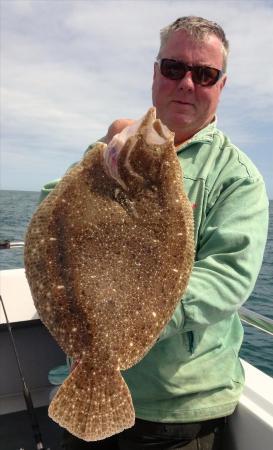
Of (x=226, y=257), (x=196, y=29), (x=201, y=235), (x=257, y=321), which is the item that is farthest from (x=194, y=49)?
(x=257, y=321)

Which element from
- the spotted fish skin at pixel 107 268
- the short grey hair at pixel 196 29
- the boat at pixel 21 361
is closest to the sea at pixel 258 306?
the spotted fish skin at pixel 107 268

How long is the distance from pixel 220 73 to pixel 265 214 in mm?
883

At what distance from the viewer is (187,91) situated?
2670 mm

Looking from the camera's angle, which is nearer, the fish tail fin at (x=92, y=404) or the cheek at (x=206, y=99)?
the fish tail fin at (x=92, y=404)

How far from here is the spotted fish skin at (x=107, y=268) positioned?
1.99 m

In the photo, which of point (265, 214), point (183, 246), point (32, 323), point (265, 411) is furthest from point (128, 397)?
point (32, 323)

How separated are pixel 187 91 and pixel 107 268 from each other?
4.04ft

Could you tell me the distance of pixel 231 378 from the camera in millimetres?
2750

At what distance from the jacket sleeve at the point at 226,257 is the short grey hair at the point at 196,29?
86cm


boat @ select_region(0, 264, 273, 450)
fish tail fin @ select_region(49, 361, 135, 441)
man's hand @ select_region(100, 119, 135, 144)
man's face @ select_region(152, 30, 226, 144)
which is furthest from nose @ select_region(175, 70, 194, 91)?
boat @ select_region(0, 264, 273, 450)

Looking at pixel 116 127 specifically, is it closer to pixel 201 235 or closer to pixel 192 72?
pixel 192 72

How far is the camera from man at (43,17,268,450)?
238 centimetres

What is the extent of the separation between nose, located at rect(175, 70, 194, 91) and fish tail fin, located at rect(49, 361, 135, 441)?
1609 mm

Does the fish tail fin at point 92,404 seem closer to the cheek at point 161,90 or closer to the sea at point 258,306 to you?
the sea at point 258,306
